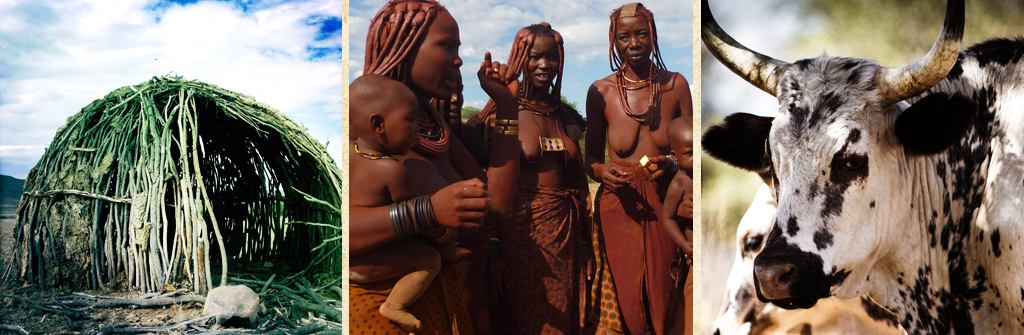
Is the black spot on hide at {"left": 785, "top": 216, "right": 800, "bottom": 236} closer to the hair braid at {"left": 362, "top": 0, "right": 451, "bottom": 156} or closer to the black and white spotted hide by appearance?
the black and white spotted hide

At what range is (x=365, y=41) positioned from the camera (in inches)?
115

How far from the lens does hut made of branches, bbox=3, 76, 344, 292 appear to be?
355 cm

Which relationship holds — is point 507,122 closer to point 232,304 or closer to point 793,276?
point 793,276

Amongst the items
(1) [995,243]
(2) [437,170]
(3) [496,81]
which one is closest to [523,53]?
(3) [496,81]

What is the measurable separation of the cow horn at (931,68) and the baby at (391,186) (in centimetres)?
172

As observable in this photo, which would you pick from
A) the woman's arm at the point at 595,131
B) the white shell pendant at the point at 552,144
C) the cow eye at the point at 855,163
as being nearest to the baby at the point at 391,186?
the white shell pendant at the point at 552,144

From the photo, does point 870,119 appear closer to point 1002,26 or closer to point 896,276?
point 896,276

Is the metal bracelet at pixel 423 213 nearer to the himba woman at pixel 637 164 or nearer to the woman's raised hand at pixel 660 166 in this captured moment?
the himba woman at pixel 637 164

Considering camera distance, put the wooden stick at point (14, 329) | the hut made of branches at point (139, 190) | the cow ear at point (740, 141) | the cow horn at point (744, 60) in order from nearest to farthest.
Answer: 1. the cow horn at point (744, 60)
2. the cow ear at point (740, 141)
3. the wooden stick at point (14, 329)
4. the hut made of branches at point (139, 190)

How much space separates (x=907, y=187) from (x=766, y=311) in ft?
2.92

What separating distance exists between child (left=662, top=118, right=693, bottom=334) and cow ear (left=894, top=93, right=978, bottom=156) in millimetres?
1031

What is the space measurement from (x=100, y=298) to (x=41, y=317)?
11.2 inches

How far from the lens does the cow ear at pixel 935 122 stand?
2.10 meters

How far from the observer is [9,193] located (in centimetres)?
375
